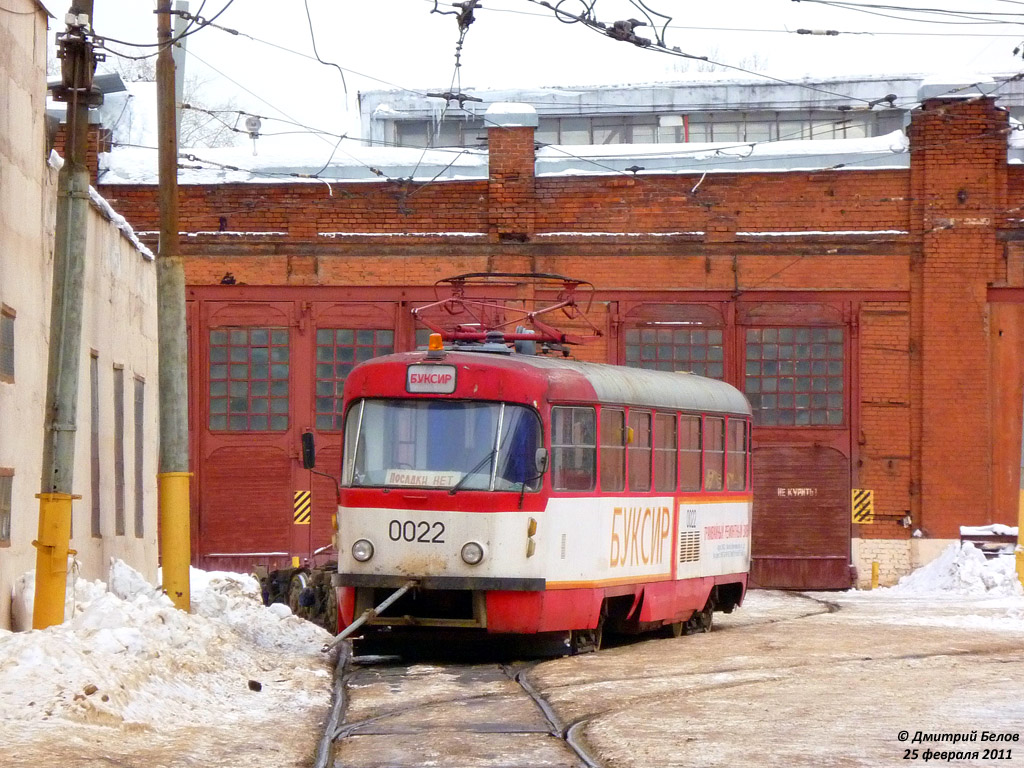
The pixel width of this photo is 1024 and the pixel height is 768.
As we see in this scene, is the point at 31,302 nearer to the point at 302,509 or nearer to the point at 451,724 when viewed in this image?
the point at 451,724

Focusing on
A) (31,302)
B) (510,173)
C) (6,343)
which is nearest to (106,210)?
(31,302)

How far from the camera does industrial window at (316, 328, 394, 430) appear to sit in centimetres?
2750

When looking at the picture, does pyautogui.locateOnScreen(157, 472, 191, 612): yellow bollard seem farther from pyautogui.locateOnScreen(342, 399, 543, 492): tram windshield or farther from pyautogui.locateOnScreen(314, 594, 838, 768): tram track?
pyautogui.locateOnScreen(314, 594, 838, 768): tram track

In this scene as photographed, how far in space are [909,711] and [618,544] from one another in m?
5.35

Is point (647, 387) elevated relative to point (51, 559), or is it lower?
elevated

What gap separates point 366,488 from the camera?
44.7ft

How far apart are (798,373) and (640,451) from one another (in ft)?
41.7

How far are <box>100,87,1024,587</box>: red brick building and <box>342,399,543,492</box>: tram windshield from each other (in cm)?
1352

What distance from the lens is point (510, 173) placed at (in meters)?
27.8

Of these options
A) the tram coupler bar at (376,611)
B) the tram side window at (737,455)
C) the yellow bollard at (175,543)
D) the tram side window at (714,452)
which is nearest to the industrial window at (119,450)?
the yellow bollard at (175,543)

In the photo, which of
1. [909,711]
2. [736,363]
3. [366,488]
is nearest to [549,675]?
[366,488]

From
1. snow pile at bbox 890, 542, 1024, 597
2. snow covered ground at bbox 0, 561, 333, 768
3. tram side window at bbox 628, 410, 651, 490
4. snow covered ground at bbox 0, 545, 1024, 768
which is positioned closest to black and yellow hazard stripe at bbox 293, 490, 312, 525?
snow pile at bbox 890, 542, 1024, 597

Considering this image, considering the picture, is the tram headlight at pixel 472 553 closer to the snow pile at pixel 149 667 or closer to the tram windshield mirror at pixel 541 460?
the tram windshield mirror at pixel 541 460

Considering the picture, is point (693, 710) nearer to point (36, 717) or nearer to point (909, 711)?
point (909, 711)
